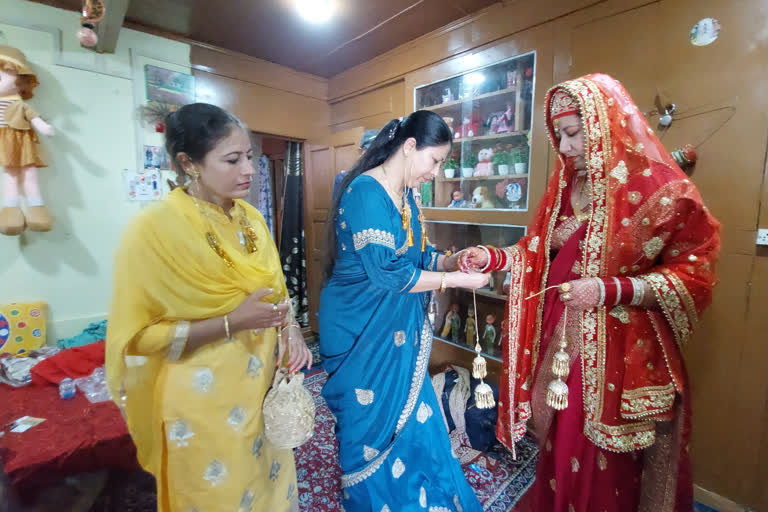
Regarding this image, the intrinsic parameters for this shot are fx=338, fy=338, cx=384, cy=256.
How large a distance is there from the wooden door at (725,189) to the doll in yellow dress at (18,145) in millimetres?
3372

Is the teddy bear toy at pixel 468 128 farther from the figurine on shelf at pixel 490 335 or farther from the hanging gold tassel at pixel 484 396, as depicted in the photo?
the hanging gold tassel at pixel 484 396

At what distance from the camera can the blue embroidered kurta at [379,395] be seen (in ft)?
4.09

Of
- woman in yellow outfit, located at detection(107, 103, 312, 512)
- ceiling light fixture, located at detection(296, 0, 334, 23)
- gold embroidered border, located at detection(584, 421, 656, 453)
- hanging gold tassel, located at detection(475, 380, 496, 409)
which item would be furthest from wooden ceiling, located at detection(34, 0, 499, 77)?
gold embroidered border, located at detection(584, 421, 656, 453)

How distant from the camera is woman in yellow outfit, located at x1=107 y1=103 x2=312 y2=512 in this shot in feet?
2.86

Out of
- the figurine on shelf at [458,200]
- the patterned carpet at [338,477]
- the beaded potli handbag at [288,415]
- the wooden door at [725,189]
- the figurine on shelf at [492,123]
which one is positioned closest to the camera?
the beaded potli handbag at [288,415]

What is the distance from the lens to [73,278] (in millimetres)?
2330

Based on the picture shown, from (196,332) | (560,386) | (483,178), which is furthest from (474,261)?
(483,178)

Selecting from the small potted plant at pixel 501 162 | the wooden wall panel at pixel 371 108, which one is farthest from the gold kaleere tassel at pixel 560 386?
the wooden wall panel at pixel 371 108

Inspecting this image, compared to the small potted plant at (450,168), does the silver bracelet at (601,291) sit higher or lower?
lower

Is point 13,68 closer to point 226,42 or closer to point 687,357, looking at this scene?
point 226,42

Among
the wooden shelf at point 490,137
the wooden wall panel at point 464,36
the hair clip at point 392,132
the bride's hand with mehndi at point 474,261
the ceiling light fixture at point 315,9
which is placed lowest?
the bride's hand with mehndi at point 474,261

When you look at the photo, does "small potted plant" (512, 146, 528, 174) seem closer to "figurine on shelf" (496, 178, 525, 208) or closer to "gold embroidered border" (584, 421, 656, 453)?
"figurine on shelf" (496, 178, 525, 208)

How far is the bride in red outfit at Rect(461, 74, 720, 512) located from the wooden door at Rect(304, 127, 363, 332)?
224 cm

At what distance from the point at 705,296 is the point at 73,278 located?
3.35m
